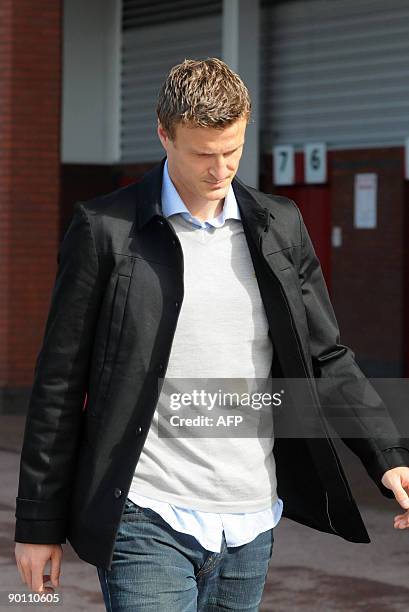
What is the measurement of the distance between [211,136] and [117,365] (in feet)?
1.65

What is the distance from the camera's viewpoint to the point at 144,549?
2.91 metres

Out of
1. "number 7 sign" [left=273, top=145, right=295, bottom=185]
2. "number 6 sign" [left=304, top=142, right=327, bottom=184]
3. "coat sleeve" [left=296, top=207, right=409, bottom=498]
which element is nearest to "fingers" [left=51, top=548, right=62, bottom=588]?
"coat sleeve" [left=296, top=207, right=409, bottom=498]

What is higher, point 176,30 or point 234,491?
point 176,30

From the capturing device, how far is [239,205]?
306 centimetres

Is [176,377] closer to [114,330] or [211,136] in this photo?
[114,330]

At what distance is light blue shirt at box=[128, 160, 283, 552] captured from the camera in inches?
115

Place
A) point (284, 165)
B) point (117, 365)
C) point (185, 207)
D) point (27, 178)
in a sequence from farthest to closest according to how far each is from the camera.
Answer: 1. point (284, 165)
2. point (27, 178)
3. point (185, 207)
4. point (117, 365)

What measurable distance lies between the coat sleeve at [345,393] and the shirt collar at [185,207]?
18cm

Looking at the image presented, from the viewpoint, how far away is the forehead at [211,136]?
2838mm

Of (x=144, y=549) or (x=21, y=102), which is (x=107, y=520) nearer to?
(x=144, y=549)

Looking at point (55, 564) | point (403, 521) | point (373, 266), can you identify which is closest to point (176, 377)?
point (55, 564)

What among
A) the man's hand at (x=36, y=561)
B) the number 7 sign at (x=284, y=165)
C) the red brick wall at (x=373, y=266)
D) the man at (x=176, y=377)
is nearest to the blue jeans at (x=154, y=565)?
the man at (x=176, y=377)

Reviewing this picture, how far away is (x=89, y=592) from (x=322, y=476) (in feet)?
11.5

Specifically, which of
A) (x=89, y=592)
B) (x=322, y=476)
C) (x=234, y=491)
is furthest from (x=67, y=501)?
(x=89, y=592)
